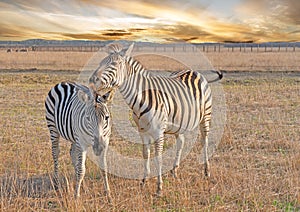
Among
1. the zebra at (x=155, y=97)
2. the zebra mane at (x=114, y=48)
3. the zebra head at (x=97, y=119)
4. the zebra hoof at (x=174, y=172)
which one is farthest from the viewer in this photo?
the zebra hoof at (x=174, y=172)

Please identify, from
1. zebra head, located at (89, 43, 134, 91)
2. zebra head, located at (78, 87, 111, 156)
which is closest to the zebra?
zebra head, located at (89, 43, 134, 91)

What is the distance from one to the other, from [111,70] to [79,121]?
35.6 inches

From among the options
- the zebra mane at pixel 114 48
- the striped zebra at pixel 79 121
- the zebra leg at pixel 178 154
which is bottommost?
the zebra leg at pixel 178 154

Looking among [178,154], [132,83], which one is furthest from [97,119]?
[178,154]

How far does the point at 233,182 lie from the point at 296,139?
11.7 feet

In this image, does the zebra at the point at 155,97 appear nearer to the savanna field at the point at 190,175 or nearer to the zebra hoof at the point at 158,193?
the zebra hoof at the point at 158,193

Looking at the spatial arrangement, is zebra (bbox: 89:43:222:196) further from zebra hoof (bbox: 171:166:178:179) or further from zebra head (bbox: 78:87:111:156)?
zebra head (bbox: 78:87:111:156)

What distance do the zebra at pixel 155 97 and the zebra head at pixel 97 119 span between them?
0.16 m

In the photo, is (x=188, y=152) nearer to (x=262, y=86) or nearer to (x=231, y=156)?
(x=231, y=156)

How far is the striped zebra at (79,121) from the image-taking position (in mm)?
4664

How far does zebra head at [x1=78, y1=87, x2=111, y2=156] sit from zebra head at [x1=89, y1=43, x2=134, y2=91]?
0.53ft

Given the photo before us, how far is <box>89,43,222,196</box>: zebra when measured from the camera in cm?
516

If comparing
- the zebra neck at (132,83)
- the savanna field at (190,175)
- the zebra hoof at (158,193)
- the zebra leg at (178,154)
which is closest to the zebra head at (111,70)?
the zebra neck at (132,83)

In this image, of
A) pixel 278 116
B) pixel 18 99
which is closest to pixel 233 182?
pixel 278 116
